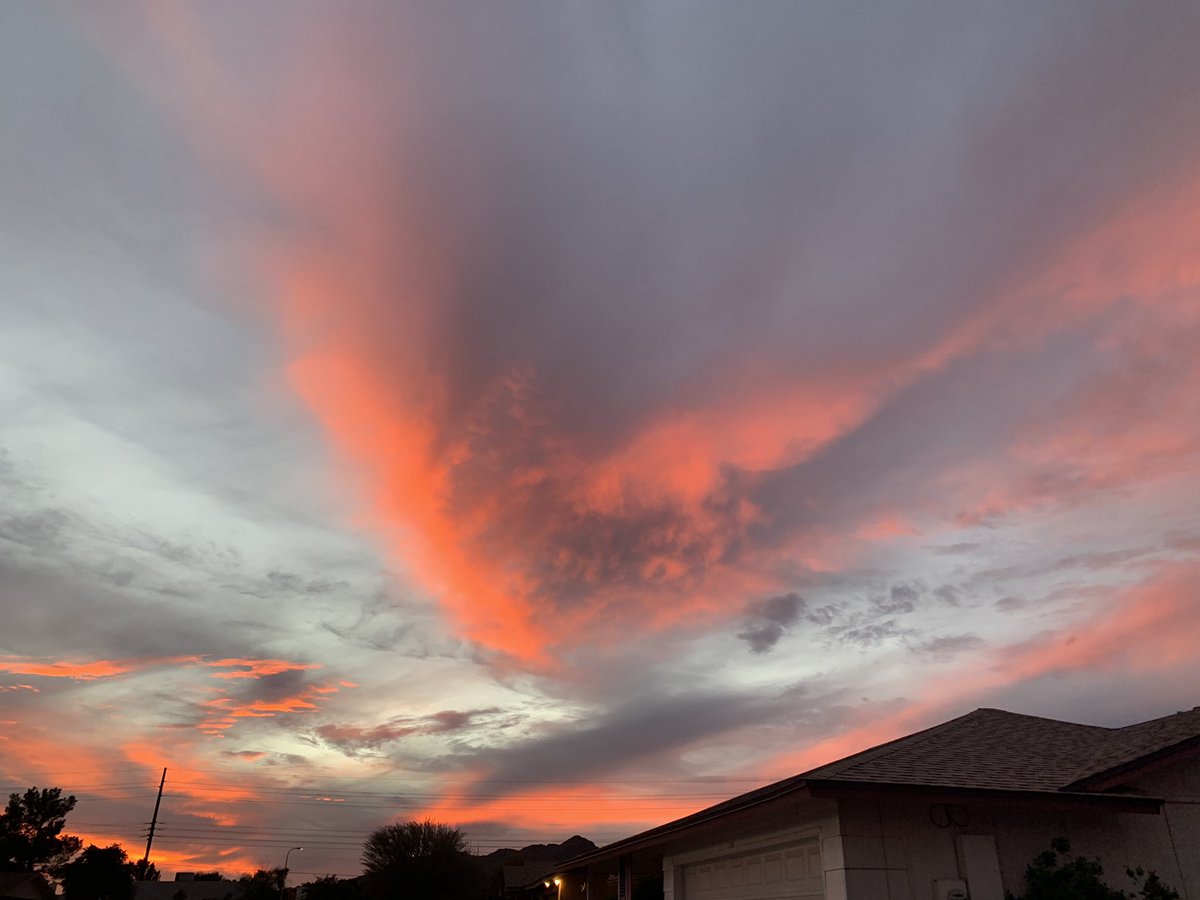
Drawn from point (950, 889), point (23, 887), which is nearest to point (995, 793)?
point (950, 889)

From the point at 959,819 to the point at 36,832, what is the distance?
11107 centimetres

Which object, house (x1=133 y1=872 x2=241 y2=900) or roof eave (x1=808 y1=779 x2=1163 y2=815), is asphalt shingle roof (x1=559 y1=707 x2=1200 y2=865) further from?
house (x1=133 y1=872 x2=241 y2=900)

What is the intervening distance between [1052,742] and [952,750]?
3.24 metres

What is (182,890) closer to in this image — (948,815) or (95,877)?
(95,877)

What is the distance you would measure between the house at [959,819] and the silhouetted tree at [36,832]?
→ 10334cm

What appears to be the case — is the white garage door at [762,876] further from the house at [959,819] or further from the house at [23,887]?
the house at [23,887]

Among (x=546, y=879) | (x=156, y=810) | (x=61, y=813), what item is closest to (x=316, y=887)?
(x=156, y=810)

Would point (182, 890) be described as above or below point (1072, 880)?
below

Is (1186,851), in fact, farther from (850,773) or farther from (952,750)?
(850,773)

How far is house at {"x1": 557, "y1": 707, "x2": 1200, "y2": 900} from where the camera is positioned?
11.9 meters

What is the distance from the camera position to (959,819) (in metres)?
12.6

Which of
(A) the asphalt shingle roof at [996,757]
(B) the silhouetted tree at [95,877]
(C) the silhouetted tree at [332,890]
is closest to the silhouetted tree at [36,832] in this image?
(B) the silhouetted tree at [95,877]

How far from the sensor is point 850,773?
12.6m

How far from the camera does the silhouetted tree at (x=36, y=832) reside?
86875mm
